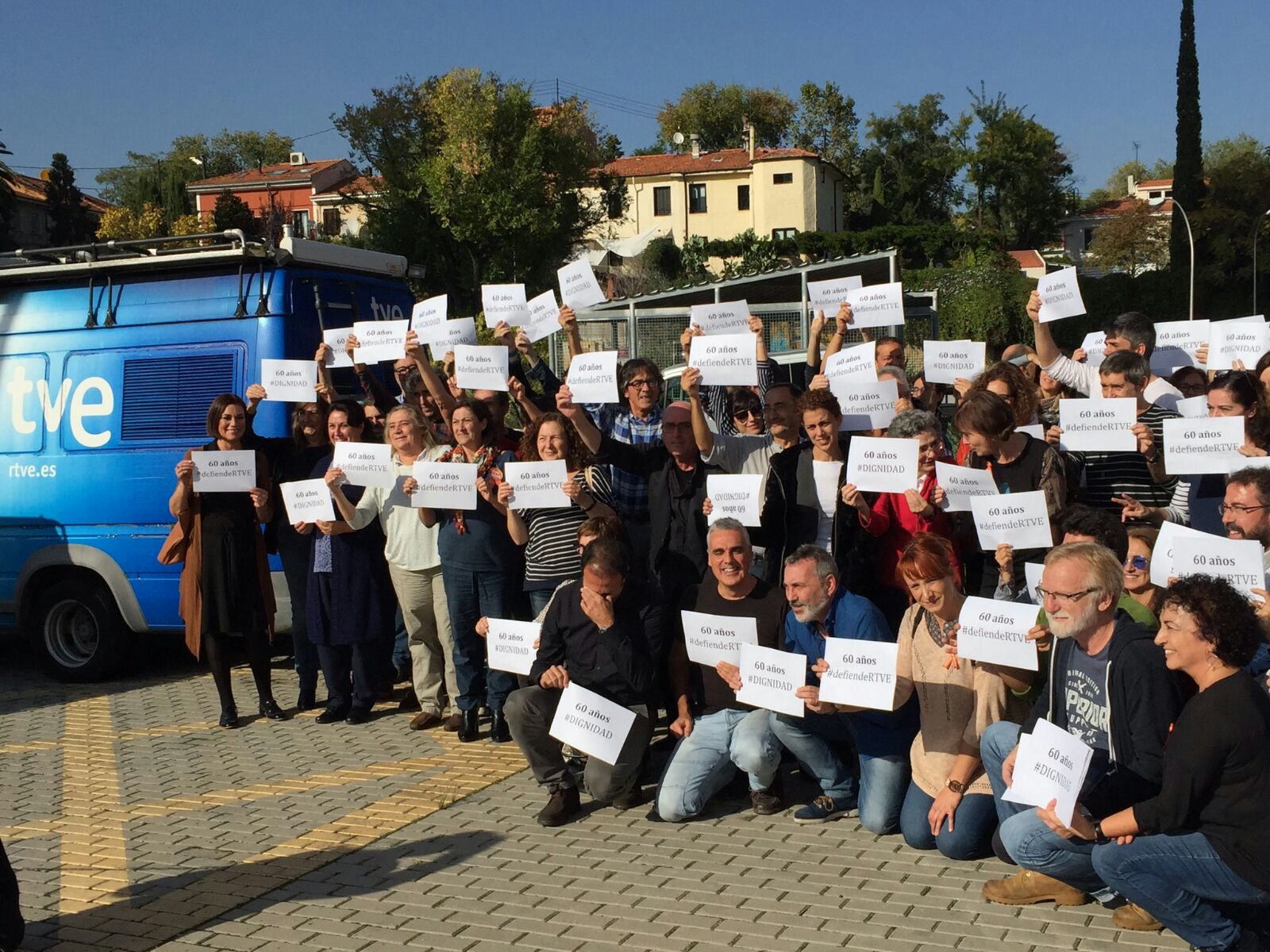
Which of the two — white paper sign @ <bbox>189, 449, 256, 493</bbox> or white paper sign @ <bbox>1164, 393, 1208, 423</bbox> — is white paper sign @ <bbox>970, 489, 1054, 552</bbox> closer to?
white paper sign @ <bbox>1164, 393, 1208, 423</bbox>

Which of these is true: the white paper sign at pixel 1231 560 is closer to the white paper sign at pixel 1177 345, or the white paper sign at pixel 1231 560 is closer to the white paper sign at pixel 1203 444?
the white paper sign at pixel 1203 444

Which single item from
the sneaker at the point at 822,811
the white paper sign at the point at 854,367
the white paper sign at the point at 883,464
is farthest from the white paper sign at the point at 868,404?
the sneaker at the point at 822,811

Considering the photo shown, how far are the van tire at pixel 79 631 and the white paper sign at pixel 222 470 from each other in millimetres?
2000

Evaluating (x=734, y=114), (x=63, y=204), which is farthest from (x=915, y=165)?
(x=63, y=204)

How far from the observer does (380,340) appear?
8.53 metres

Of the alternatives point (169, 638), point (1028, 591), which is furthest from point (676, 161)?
point (1028, 591)

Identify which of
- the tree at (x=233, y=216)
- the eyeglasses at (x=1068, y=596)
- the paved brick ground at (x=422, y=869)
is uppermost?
the tree at (x=233, y=216)

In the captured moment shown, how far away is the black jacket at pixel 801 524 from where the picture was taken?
6.71 metres

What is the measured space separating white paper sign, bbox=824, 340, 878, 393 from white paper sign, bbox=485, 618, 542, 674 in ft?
7.07

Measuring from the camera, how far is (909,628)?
592 cm

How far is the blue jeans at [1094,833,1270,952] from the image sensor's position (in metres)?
4.32

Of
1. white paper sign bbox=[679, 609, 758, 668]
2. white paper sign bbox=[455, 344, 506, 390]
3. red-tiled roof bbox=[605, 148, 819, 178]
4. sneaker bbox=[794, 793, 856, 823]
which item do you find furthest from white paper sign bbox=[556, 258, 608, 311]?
red-tiled roof bbox=[605, 148, 819, 178]

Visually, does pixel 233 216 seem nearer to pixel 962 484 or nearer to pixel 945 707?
pixel 962 484

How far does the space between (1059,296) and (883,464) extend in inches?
90.3
